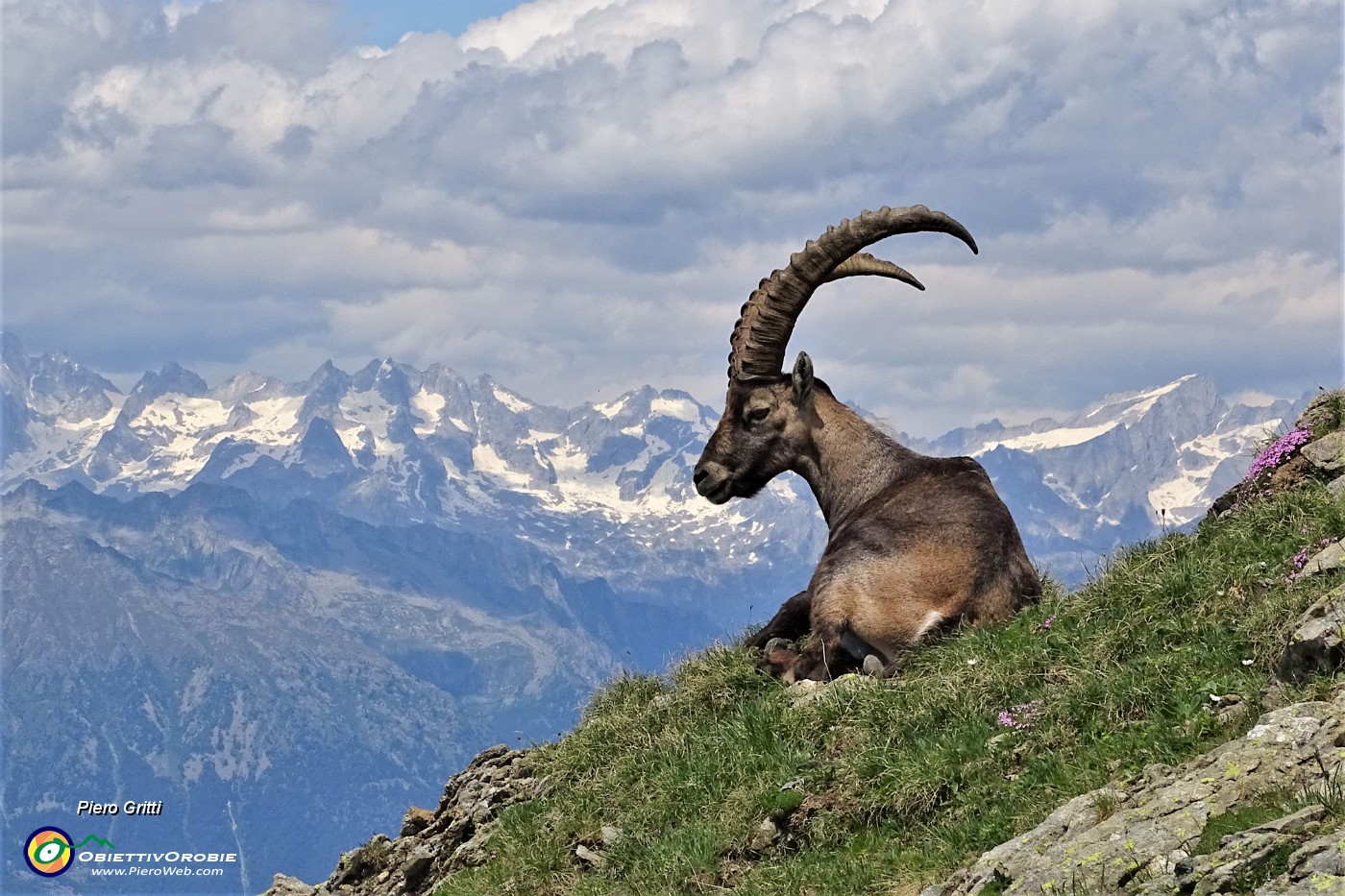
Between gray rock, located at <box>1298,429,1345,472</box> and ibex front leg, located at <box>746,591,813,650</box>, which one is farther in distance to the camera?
ibex front leg, located at <box>746,591,813,650</box>

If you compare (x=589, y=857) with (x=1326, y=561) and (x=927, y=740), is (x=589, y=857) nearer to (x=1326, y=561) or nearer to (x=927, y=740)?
(x=927, y=740)

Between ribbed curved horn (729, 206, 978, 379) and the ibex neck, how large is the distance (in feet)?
3.07

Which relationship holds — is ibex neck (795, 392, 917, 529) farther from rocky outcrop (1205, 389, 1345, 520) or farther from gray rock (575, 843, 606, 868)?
gray rock (575, 843, 606, 868)

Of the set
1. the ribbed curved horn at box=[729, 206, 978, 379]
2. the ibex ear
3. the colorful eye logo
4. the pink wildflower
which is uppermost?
the colorful eye logo

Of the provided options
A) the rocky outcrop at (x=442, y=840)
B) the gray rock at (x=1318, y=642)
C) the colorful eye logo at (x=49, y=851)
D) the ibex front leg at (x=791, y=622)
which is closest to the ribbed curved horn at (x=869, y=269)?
the ibex front leg at (x=791, y=622)

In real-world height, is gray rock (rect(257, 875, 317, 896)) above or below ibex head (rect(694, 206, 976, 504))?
below

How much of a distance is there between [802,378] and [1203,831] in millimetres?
11732

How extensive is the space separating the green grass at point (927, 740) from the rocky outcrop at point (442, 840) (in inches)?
29.7

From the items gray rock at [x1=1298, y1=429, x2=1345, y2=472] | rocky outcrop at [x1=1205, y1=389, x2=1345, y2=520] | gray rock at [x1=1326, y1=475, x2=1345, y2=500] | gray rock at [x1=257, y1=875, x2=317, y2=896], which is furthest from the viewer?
gray rock at [x1=257, y1=875, x2=317, y2=896]

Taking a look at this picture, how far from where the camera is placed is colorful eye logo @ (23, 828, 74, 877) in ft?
123

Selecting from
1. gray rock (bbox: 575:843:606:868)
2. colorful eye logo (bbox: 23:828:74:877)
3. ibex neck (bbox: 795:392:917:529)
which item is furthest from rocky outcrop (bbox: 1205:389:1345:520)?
colorful eye logo (bbox: 23:828:74:877)

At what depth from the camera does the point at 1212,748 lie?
11047 mm

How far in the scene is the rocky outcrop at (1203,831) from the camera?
829 cm

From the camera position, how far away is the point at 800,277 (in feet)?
65.5
